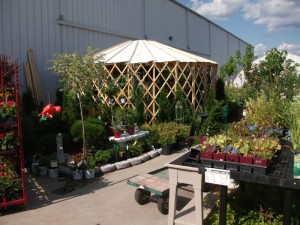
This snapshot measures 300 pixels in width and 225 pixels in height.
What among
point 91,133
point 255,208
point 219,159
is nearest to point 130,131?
point 91,133

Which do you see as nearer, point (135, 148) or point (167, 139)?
point (135, 148)

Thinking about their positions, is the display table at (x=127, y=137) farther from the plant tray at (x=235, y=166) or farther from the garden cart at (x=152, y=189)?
the plant tray at (x=235, y=166)

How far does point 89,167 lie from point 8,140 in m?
1.93

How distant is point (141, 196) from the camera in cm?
452

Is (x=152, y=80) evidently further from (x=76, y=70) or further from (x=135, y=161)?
(x=76, y=70)

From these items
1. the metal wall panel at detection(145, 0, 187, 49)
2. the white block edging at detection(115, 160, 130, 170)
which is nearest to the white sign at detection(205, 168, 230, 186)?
the white block edging at detection(115, 160, 130, 170)

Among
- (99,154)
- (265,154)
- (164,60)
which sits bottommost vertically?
(99,154)

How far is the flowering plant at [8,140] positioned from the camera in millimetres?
4363

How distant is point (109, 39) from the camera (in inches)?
467

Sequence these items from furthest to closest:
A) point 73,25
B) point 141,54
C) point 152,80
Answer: point 73,25, point 141,54, point 152,80

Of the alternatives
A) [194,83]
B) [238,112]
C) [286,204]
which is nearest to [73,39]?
[194,83]

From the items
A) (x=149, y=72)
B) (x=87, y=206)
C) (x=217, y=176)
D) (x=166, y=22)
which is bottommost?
(x=87, y=206)

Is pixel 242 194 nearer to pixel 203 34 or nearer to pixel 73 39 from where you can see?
pixel 73 39

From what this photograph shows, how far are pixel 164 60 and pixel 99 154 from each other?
3.74 m
